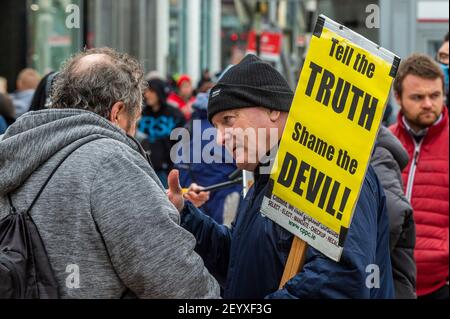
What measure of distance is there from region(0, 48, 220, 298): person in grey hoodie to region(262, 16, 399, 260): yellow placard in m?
0.40

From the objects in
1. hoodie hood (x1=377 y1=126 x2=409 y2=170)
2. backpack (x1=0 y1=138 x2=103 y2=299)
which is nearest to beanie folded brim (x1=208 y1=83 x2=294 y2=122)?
backpack (x1=0 y1=138 x2=103 y2=299)

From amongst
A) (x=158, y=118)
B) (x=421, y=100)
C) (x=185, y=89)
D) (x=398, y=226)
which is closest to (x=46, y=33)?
(x=185, y=89)

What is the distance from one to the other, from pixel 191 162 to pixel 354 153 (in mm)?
4758

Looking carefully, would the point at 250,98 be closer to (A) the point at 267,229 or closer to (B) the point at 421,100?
(A) the point at 267,229

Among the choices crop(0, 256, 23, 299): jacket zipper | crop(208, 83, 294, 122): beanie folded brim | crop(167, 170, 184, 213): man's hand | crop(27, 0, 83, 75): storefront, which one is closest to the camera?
crop(0, 256, 23, 299): jacket zipper

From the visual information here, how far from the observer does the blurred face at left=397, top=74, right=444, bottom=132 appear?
244 inches

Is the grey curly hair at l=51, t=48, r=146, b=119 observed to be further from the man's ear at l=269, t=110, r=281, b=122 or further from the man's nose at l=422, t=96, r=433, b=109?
the man's nose at l=422, t=96, r=433, b=109

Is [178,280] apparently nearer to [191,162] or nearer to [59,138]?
[59,138]

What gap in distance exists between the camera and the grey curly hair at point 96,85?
3.51 meters

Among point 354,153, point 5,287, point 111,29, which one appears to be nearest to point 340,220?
point 354,153

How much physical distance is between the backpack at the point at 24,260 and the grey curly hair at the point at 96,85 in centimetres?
43

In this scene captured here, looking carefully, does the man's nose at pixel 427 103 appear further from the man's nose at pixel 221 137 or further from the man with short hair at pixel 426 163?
the man's nose at pixel 221 137
